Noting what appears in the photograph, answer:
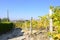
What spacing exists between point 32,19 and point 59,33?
1021 cm

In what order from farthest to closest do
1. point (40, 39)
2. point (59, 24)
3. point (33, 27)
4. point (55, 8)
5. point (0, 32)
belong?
1. point (0, 32)
2. point (33, 27)
3. point (40, 39)
4. point (55, 8)
5. point (59, 24)

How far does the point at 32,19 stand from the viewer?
575 inches

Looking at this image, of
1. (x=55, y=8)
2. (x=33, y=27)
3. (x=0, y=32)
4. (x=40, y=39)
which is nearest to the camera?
(x=55, y=8)

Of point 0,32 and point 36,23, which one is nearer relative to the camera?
point 36,23

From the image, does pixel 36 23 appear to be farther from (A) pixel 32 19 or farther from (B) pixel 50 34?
(B) pixel 50 34

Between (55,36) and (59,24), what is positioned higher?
(59,24)

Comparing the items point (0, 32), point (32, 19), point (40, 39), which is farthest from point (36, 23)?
point (0, 32)

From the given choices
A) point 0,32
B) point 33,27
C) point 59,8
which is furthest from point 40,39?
point 0,32

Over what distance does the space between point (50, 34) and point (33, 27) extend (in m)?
10.3

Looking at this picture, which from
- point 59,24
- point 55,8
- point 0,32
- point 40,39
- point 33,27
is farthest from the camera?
point 0,32

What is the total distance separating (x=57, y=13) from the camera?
14.8 ft

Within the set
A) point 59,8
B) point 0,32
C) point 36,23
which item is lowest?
point 0,32

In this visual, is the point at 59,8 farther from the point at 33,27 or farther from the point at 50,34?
the point at 33,27

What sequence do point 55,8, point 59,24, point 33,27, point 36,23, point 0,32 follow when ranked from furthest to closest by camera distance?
point 0,32 < point 33,27 < point 36,23 < point 55,8 < point 59,24
